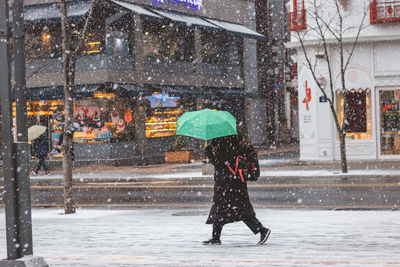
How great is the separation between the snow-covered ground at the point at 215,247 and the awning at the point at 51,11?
63.8 ft

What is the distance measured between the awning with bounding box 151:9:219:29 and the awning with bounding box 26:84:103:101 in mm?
5620

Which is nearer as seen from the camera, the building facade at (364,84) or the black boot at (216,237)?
the black boot at (216,237)

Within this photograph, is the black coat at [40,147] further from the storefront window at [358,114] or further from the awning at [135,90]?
the storefront window at [358,114]

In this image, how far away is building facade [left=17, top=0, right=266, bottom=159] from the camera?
33.0m

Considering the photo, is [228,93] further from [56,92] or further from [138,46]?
[56,92]

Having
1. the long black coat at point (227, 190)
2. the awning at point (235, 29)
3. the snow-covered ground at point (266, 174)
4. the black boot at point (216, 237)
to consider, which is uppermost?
the awning at point (235, 29)

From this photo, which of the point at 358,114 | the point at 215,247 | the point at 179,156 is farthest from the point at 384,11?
the point at 215,247

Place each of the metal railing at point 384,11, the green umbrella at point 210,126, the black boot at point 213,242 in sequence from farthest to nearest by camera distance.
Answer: the metal railing at point 384,11 < the black boot at point 213,242 < the green umbrella at point 210,126

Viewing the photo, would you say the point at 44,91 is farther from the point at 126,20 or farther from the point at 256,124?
the point at 256,124

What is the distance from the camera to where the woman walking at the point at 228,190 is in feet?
29.3

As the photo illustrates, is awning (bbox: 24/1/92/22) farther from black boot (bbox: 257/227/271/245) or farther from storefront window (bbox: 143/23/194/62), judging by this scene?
black boot (bbox: 257/227/271/245)

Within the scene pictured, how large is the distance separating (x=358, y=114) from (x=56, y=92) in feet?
44.7

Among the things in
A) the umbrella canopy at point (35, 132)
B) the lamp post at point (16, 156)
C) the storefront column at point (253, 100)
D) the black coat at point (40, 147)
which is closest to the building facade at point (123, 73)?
the storefront column at point (253, 100)

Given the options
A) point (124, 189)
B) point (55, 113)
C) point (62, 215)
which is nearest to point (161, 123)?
point (55, 113)
